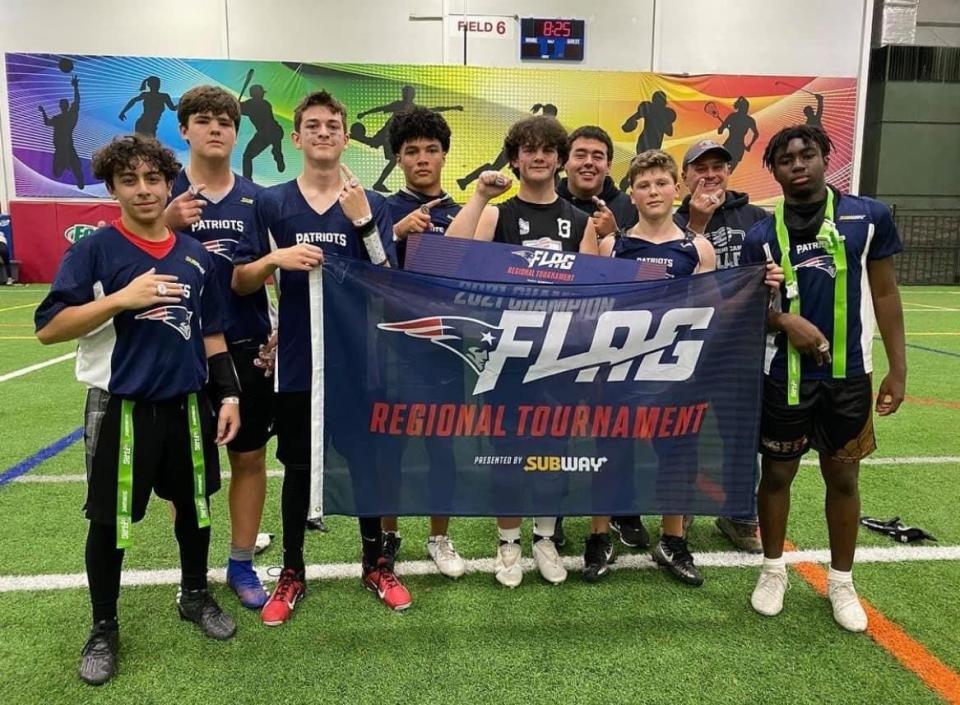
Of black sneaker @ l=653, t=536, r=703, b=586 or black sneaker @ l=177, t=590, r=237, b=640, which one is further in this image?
black sneaker @ l=653, t=536, r=703, b=586

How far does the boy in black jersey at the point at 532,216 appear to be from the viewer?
2781mm

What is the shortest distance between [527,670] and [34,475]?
342 cm

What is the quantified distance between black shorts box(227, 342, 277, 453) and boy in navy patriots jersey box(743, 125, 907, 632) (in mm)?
2017

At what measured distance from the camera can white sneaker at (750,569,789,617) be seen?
104 inches

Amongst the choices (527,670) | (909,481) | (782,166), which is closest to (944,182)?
(909,481)

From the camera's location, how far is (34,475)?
13.4ft

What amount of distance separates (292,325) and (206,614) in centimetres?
114

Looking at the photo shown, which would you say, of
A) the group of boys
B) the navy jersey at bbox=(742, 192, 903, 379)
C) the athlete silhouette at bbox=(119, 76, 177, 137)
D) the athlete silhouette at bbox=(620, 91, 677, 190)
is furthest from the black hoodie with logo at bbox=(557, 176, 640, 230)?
the athlete silhouette at bbox=(119, 76, 177, 137)

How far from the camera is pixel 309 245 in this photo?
2406 millimetres

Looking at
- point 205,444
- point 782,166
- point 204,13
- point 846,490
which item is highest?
point 204,13

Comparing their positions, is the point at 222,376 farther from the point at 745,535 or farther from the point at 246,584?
the point at 745,535

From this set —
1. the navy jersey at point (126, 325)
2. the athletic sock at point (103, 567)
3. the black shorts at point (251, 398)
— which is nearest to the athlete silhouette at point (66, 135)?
the black shorts at point (251, 398)

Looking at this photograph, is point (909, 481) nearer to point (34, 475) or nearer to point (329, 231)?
point (329, 231)

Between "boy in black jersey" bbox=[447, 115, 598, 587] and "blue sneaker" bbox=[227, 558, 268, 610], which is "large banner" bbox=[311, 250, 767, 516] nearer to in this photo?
"boy in black jersey" bbox=[447, 115, 598, 587]
